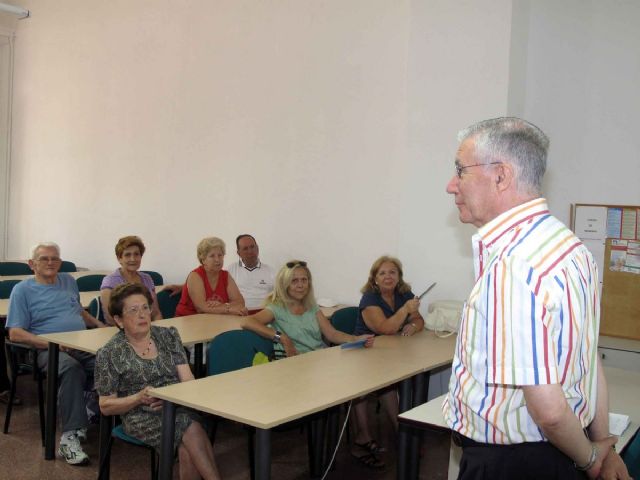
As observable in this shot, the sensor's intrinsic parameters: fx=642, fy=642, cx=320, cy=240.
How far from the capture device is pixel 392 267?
4203mm

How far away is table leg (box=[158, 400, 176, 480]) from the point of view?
8.58 ft

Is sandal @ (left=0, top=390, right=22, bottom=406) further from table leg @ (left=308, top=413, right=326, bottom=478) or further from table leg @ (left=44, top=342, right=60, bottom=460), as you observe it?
table leg @ (left=308, top=413, right=326, bottom=478)

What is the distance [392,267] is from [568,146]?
1.60 meters

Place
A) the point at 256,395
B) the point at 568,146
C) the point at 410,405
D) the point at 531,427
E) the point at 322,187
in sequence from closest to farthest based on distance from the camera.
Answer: the point at 531,427 < the point at 256,395 < the point at 410,405 < the point at 568,146 < the point at 322,187

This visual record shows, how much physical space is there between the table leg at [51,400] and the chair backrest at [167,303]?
1625 mm

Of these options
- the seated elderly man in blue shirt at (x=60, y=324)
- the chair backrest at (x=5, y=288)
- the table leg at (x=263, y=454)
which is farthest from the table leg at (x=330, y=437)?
the chair backrest at (x=5, y=288)

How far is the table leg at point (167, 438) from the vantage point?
2.62 m

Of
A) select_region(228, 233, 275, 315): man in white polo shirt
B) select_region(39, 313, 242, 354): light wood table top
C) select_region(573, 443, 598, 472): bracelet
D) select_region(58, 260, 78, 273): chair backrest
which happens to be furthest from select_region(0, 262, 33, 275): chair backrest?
select_region(573, 443, 598, 472): bracelet

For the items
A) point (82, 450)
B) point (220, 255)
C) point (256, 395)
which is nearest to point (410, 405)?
point (256, 395)

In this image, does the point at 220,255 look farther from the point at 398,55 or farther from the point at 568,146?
the point at 568,146

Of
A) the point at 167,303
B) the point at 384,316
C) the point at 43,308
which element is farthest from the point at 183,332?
the point at 167,303

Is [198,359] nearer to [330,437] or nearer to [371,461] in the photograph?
[330,437]

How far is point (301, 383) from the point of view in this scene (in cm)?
283

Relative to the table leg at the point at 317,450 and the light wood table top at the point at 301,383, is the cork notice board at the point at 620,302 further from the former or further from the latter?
the table leg at the point at 317,450
